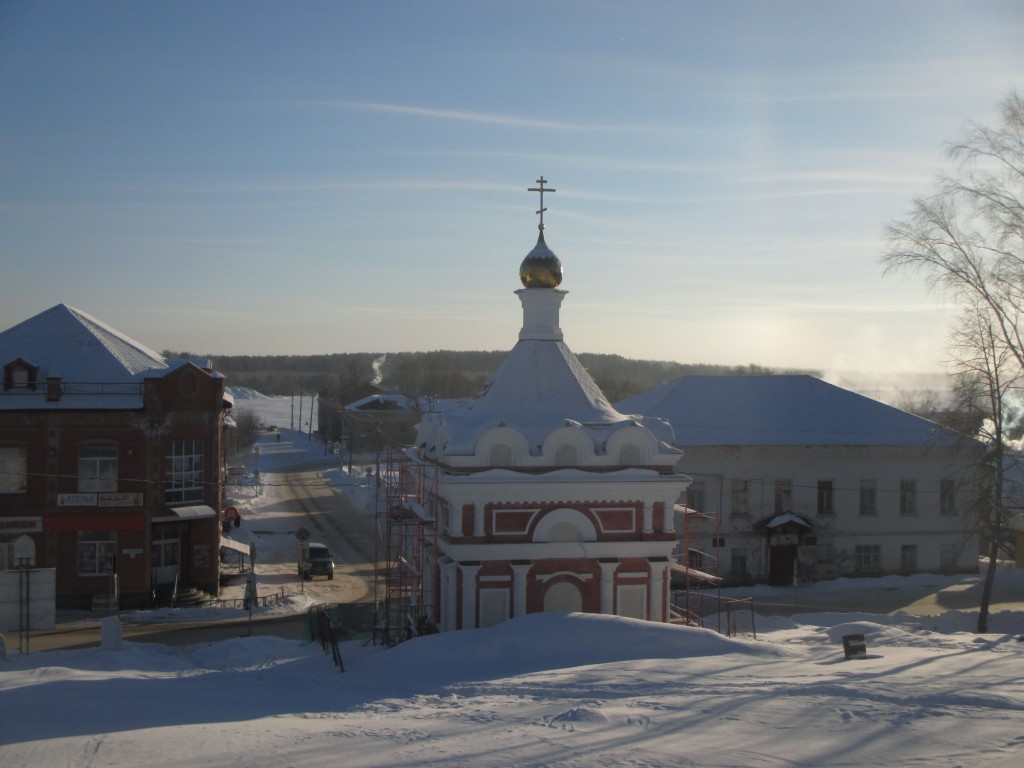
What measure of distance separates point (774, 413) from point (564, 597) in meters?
18.6

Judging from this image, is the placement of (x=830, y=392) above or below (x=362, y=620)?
above

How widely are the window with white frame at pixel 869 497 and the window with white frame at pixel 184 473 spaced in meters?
21.9

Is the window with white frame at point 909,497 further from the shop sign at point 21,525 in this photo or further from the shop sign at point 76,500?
the shop sign at point 21,525

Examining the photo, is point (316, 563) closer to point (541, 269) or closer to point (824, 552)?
point (541, 269)

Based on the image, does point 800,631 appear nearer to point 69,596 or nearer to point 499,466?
point 499,466

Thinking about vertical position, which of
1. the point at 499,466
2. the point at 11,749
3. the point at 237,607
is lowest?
the point at 237,607

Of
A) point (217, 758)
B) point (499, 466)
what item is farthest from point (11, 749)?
point (499, 466)

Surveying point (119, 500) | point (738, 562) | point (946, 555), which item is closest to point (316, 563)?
point (119, 500)

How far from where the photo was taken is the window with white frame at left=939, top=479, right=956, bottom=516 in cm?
3362

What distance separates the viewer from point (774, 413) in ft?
112

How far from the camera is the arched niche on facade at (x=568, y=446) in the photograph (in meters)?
17.9

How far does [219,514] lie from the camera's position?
94.8 feet

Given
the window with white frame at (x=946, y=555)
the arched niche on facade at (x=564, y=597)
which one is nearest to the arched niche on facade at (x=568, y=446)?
the arched niche on facade at (x=564, y=597)

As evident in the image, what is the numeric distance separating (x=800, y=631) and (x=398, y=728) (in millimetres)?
12992
